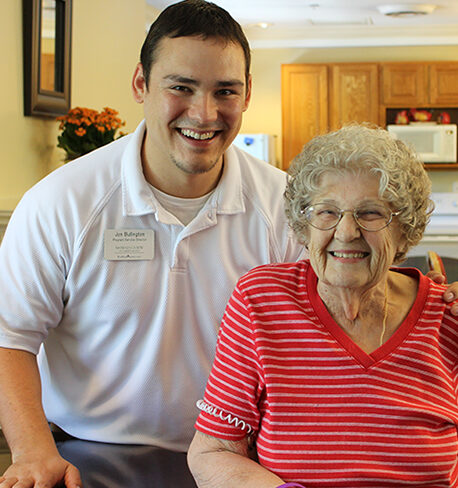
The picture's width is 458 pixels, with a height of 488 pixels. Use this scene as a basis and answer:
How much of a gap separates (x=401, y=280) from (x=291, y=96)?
6082 mm

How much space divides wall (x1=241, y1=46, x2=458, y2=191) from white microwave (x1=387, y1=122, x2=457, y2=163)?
59cm

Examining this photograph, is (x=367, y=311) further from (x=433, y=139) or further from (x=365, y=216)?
(x=433, y=139)

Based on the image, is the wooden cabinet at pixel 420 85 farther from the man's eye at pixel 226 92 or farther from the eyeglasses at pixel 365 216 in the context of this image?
the eyeglasses at pixel 365 216

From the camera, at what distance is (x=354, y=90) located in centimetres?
718

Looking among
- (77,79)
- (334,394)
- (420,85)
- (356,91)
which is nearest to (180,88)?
(334,394)

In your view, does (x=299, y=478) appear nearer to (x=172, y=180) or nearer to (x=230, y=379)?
(x=230, y=379)

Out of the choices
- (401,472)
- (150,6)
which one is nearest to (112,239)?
(401,472)

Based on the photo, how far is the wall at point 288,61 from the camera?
7371mm

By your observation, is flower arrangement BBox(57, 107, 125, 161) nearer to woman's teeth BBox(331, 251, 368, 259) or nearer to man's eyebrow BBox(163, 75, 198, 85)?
man's eyebrow BBox(163, 75, 198, 85)

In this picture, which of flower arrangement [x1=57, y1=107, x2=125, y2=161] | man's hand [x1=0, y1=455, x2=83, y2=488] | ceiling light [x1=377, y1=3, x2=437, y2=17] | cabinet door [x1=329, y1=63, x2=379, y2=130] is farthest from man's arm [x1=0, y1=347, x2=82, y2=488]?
cabinet door [x1=329, y1=63, x2=379, y2=130]

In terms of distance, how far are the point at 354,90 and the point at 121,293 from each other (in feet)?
20.1

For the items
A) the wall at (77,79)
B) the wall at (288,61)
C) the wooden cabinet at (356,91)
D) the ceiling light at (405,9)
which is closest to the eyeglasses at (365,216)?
the wall at (77,79)

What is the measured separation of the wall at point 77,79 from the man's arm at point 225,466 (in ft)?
5.37

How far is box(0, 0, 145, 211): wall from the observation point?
2.70 metres
